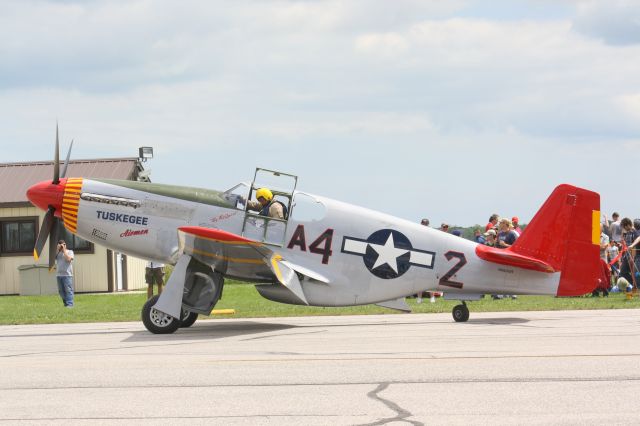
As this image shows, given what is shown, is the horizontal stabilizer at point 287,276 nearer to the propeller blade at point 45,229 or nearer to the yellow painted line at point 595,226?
the propeller blade at point 45,229

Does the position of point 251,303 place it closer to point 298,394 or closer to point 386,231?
point 386,231

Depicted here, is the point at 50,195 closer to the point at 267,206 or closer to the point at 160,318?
the point at 160,318

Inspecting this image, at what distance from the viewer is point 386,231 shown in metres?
14.1

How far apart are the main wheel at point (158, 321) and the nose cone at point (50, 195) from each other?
2336 millimetres

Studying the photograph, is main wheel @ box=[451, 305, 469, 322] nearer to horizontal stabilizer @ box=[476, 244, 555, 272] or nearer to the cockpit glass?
horizontal stabilizer @ box=[476, 244, 555, 272]

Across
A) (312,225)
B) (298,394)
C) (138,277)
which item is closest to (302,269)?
(312,225)

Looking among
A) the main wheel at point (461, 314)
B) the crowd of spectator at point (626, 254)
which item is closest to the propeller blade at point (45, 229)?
the main wheel at point (461, 314)

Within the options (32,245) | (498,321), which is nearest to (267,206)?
(498,321)

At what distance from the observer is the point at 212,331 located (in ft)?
45.0

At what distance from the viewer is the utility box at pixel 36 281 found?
29.6 meters

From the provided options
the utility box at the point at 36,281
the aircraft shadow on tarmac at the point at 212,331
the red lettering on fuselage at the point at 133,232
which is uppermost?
the red lettering on fuselage at the point at 133,232

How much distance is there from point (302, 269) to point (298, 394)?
6.30 meters

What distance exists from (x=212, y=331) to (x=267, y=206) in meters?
2.08

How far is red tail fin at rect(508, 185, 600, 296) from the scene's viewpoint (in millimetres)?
14023
